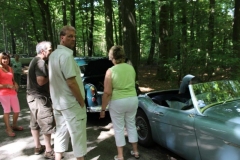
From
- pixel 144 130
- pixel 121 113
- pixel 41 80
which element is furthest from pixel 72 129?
pixel 144 130

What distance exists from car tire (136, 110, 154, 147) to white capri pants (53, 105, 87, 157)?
63.8 inches

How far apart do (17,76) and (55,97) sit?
31.1 feet

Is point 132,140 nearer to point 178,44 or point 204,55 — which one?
point 204,55

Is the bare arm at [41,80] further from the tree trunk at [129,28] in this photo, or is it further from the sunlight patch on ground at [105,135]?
the tree trunk at [129,28]

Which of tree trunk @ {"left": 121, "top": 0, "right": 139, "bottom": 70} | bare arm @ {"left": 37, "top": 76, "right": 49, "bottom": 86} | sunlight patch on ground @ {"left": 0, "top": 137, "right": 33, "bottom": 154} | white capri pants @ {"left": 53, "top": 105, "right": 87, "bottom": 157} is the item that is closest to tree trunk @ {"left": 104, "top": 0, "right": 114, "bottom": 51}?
tree trunk @ {"left": 121, "top": 0, "right": 139, "bottom": 70}

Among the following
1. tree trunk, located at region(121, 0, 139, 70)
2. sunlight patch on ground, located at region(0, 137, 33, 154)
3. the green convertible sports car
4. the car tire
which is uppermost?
tree trunk, located at region(121, 0, 139, 70)

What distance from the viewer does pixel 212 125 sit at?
A: 2.96m

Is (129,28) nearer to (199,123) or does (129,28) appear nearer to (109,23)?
(109,23)

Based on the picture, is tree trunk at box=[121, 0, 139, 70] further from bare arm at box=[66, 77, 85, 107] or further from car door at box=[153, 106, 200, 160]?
bare arm at box=[66, 77, 85, 107]

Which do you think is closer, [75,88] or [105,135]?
[75,88]

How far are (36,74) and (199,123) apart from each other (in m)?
2.65

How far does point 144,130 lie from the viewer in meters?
4.58

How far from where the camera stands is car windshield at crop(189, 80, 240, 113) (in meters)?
3.49

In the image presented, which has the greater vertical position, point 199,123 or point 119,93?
point 119,93
